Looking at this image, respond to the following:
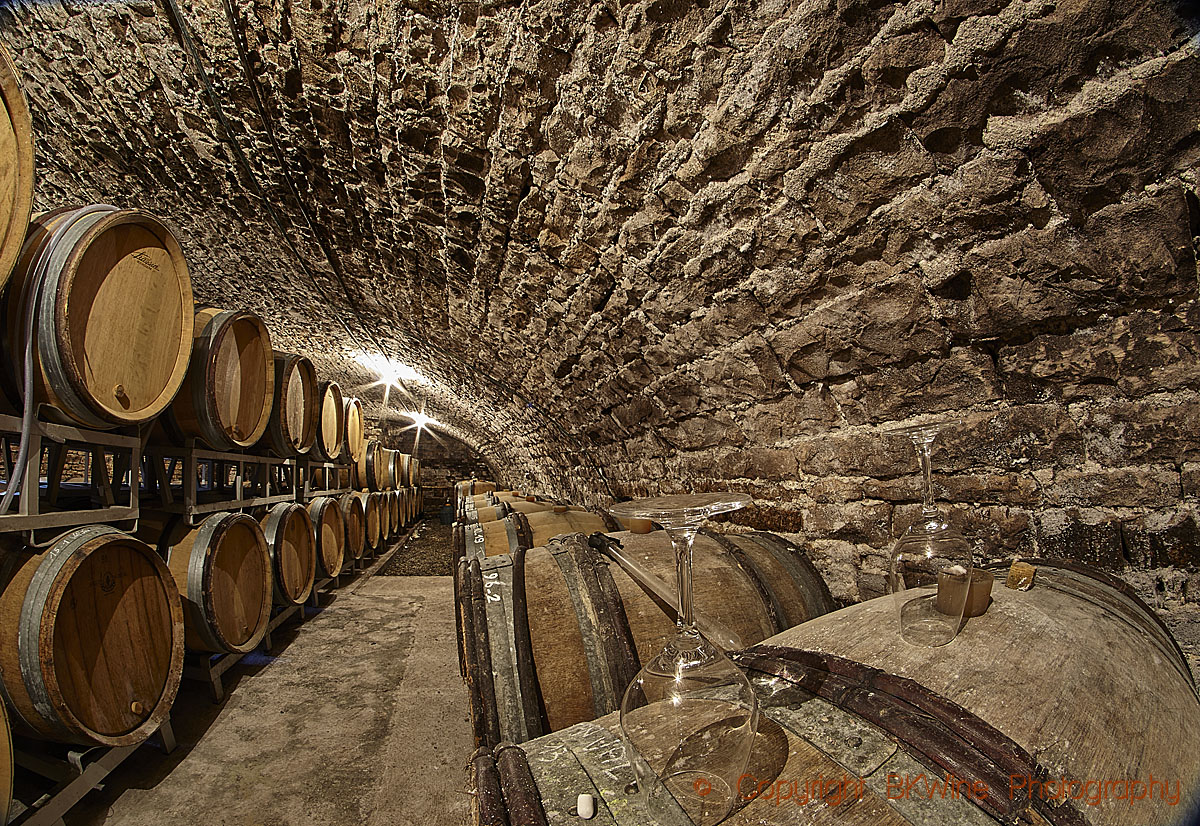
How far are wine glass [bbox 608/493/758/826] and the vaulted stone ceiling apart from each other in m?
1.39

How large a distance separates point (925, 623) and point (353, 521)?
6.03 metres

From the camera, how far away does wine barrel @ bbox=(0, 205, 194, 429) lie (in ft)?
5.86

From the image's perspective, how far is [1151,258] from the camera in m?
1.36

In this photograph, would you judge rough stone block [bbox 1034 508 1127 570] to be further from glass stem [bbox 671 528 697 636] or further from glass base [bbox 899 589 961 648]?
glass stem [bbox 671 528 697 636]

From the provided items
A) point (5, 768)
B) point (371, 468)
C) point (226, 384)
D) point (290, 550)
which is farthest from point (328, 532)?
point (5, 768)

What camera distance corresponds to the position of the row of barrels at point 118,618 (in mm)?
1675

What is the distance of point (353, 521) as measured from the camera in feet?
19.5

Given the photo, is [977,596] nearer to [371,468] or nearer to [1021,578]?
[1021,578]

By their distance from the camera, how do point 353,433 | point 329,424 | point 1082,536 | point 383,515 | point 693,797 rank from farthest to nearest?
point 383,515
point 353,433
point 329,424
point 1082,536
point 693,797

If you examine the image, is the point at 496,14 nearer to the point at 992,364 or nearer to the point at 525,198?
the point at 525,198

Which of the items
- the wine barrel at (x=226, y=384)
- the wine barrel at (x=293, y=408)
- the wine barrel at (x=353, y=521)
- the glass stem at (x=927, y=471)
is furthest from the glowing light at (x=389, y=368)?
the glass stem at (x=927, y=471)

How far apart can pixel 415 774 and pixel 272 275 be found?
4.58m

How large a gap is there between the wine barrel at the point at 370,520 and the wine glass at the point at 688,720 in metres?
6.22

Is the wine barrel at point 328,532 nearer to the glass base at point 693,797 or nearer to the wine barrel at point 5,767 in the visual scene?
the wine barrel at point 5,767
